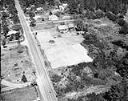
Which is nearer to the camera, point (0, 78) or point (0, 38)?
point (0, 78)

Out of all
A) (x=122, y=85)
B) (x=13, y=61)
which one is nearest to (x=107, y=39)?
(x=122, y=85)

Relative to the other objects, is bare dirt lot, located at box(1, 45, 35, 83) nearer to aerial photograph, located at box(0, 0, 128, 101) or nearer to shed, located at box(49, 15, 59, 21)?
aerial photograph, located at box(0, 0, 128, 101)

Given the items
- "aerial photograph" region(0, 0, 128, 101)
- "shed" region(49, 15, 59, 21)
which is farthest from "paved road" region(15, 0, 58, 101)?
"shed" region(49, 15, 59, 21)

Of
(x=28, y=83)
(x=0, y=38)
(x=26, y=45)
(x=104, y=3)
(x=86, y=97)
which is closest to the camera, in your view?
(x=86, y=97)

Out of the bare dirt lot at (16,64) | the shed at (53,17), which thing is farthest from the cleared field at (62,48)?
the shed at (53,17)

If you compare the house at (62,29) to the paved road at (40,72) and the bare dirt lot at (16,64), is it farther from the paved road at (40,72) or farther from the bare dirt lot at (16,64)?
the bare dirt lot at (16,64)

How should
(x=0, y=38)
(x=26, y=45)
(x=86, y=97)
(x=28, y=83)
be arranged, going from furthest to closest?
(x=0, y=38) → (x=26, y=45) → (x=28, y=83) → (x=86, y=97)

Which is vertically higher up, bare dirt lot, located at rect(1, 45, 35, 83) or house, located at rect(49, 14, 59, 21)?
house, located at rect(49, 14, 59, 21)

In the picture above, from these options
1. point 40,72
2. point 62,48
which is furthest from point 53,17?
point 40,72

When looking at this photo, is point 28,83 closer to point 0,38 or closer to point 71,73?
point 71,73
